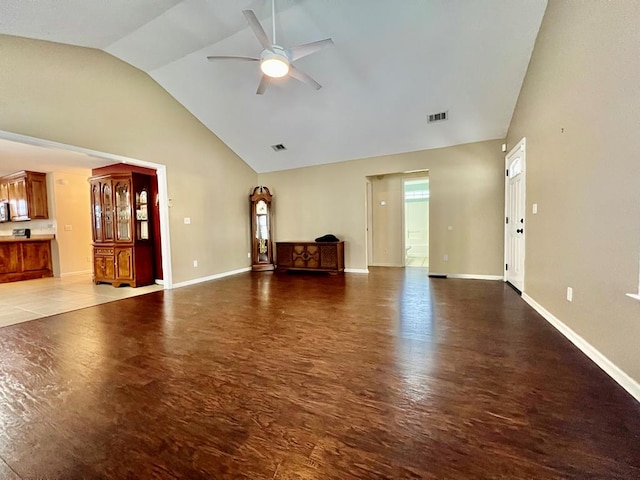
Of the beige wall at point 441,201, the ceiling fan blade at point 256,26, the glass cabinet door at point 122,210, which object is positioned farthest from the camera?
the glass cabinet door at point 122,210

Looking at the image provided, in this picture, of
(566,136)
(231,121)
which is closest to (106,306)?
(231,121)

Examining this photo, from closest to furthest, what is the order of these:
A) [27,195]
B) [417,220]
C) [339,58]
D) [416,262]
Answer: [339,58], [27,195], [416,262], [417,220]

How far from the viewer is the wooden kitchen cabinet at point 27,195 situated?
21.4 ft

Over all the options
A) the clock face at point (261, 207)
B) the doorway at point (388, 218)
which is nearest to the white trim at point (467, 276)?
the doorway at point (388, 218)

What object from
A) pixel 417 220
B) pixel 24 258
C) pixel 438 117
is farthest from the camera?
pixel 417 220

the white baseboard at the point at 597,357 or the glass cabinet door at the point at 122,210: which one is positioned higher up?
the glass cabinet door at the point at 122,210

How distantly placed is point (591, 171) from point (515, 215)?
2349mm

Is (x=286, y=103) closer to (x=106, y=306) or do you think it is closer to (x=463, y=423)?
(x=106, y=306)

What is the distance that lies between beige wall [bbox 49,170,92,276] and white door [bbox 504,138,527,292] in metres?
8.72

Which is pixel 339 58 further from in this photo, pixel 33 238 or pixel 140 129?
pixel 33 238

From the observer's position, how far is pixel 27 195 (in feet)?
21.4

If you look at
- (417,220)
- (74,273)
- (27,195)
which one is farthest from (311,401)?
(417,220)

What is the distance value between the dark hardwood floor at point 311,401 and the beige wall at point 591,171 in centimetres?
40

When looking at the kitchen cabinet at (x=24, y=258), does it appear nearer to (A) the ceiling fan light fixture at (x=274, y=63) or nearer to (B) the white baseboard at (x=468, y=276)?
(A) the ceiling fan light fixture at (x=274, y=63)
